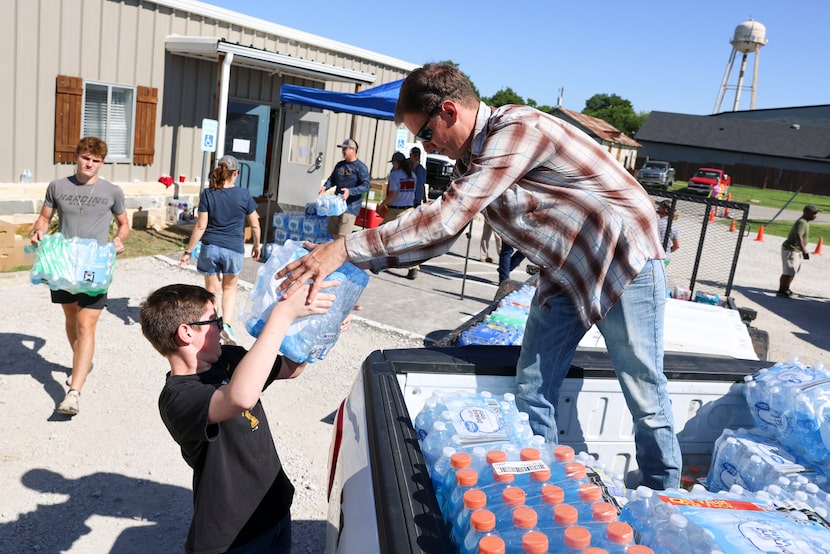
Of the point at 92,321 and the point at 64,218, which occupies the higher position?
the point at 64,218

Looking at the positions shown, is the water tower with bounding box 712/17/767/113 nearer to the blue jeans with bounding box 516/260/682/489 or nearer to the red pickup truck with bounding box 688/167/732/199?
the red pickup truck with bounding box 688/167/732/199

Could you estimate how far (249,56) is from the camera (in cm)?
1334

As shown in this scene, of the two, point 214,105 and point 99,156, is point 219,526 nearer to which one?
point 99,156

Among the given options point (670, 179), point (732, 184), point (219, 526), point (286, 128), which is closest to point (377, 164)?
point (286, 128)

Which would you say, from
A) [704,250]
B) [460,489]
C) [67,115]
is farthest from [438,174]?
[460,489]

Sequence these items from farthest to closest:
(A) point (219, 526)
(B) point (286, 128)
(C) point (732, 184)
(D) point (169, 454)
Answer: (C) point (732, 184) < (B) point (286, 128) < (D) point (169, 454) < (A) point (219, 526)

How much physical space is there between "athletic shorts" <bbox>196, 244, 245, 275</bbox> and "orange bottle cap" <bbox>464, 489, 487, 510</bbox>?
5738 millimetres

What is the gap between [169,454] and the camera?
5.04 meters

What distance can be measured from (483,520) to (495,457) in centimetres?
39

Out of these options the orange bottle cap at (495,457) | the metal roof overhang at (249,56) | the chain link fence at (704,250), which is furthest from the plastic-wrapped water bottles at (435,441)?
the metal roof overhang at (249,56)

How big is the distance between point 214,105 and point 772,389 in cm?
1369

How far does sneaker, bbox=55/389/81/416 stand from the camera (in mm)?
5340

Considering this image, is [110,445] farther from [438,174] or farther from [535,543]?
[438,174]

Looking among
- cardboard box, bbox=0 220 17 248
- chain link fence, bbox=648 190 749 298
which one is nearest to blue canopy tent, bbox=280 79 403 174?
chain link fence, bbox=648 190 749 298
